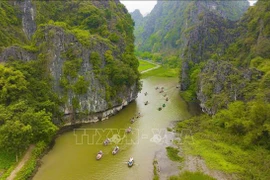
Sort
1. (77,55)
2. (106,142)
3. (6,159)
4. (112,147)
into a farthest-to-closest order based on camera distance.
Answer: (77,55) < (106,142) < (112,147) < (6,159)

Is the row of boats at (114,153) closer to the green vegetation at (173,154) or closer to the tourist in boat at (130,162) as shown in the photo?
the tourist in boat at (130,162)

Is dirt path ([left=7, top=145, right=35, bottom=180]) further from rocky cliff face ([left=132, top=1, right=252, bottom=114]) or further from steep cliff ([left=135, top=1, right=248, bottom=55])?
steep cliff ([left=135, top=1, right=248, bottom=55])

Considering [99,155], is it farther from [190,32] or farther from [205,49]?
[190,32]

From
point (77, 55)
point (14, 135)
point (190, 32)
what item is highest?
point (190, 32)

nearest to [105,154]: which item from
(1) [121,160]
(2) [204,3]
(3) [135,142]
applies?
(1) [121,160]

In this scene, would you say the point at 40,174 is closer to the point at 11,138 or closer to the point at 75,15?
the point at 11,138

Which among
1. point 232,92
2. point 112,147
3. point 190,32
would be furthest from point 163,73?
point 112,147

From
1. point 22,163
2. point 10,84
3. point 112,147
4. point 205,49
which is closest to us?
point 22,163
